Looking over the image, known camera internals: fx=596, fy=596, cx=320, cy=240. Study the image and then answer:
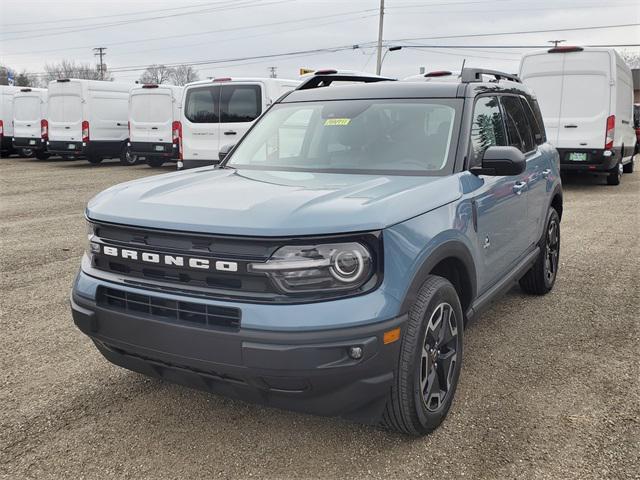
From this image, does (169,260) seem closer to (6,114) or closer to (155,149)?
(155,149)

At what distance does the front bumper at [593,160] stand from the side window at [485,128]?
31.2 ft

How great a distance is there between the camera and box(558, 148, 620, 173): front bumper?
12.8 m

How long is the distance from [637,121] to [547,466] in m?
18.5

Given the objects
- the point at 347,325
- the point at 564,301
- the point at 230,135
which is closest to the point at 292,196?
the point at 347,325

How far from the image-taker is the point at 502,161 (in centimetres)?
348

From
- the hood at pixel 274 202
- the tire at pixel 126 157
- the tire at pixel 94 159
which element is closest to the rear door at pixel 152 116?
the tire at pixel 126 157

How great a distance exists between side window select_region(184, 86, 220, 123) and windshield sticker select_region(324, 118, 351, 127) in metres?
10.0

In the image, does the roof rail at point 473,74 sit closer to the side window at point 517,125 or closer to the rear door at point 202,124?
the side window at point 517,125

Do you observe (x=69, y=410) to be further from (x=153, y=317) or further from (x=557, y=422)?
(x=557, y=422)

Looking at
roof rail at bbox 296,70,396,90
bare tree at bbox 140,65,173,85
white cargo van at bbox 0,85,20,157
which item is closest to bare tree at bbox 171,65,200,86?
bare tree at bbox 140,65,173,85

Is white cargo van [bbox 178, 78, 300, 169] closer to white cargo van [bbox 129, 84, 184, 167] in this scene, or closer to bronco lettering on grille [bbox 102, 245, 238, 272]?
white cargo van [bbox 129, 84, 184, 167]

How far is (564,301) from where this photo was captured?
211 inches

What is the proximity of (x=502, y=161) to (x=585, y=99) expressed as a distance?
1073 cm

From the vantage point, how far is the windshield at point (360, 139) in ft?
12.0
